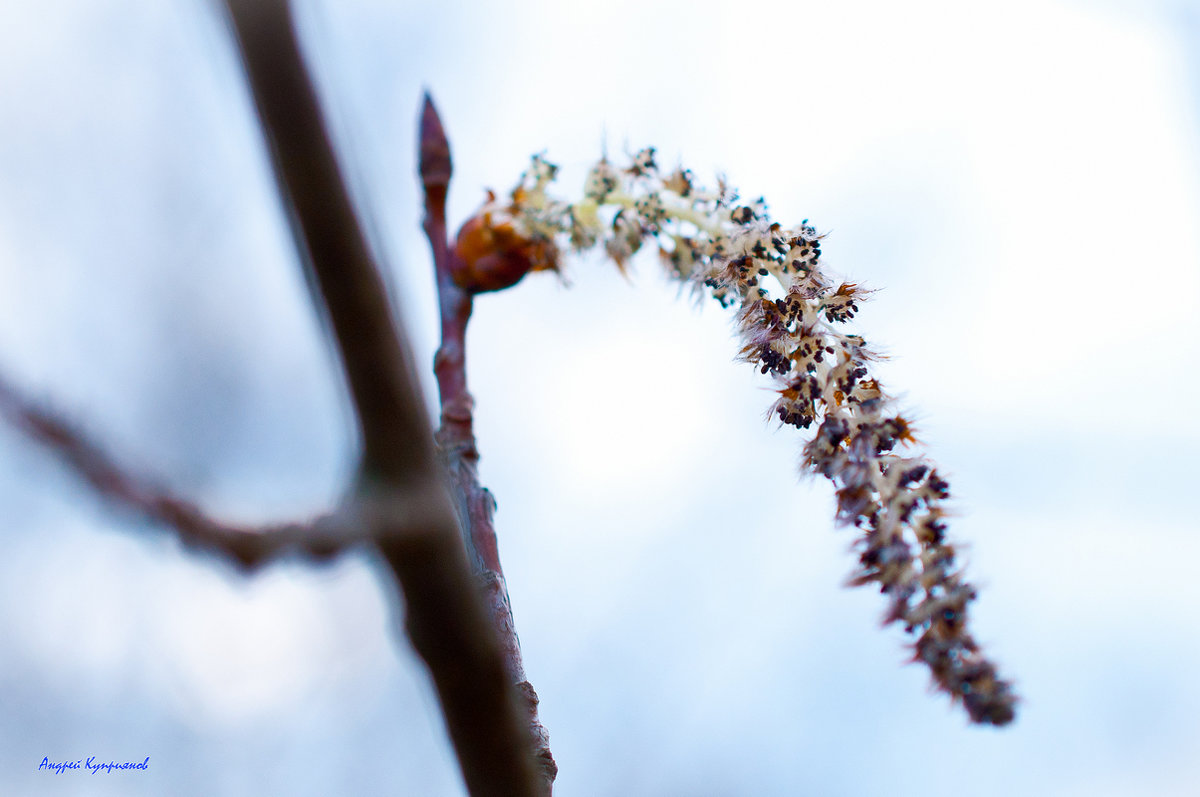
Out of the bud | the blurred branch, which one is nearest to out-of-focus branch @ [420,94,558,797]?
the bud

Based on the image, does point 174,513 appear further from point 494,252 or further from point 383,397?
point 494,252

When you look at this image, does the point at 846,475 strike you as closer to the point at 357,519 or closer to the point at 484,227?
the point at 357,519

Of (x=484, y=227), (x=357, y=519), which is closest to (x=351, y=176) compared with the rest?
(x=357, y=519)

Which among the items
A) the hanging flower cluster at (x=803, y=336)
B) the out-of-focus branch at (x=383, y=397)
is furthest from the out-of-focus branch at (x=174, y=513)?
the hanging flower cluster at (x=803, y=336)

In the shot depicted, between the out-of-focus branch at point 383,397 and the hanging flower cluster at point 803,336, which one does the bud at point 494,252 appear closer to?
the hanging flower cluster at point 803,336

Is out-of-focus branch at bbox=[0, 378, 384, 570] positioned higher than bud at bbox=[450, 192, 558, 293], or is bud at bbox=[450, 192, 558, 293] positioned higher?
bud at bbox=[450, 192, 558, 293]

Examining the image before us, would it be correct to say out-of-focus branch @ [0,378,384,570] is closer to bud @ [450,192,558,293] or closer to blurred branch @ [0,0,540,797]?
blurred branch @ [0,0,540,797]
